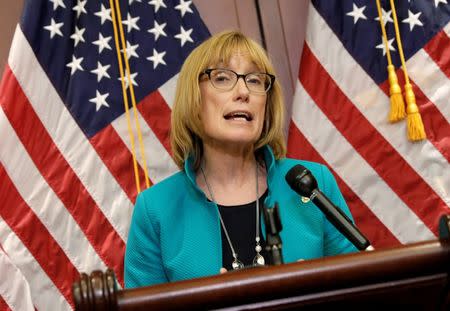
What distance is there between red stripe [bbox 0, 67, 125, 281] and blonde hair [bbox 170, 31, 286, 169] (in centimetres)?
72

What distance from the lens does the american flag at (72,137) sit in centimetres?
237

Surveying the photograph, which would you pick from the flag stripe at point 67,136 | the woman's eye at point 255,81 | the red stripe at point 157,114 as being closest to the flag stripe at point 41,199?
the flag stripe at point 67,136

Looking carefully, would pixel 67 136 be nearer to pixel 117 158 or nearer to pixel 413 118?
pixel 117 158

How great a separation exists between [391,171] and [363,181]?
11 cm

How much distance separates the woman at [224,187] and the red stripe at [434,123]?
749 millimetres

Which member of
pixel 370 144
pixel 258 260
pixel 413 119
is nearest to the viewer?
pixel 258 260

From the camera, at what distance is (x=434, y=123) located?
2.34 m

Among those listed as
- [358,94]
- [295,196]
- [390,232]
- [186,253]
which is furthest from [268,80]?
[390,232]

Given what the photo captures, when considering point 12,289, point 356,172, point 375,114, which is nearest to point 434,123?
point 375,114

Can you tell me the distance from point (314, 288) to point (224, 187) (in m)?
0.92

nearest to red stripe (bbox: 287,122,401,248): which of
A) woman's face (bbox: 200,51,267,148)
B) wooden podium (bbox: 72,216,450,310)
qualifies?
woman's face (bbox: 200,51,267,148)

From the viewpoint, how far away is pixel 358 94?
2422 mm

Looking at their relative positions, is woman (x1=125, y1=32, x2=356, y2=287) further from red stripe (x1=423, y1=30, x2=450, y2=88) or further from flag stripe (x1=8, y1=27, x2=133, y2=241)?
red stripe (x1=423, y1=30, x2=450, y2=88)

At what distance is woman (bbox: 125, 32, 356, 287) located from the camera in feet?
5.20
